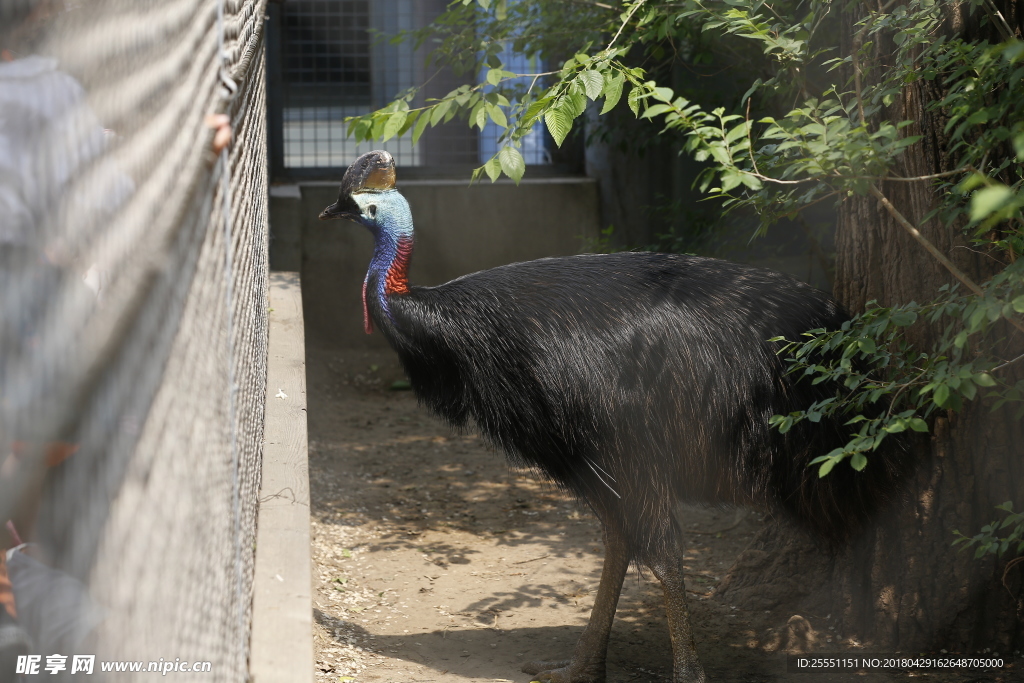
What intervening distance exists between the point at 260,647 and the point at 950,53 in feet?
6.05

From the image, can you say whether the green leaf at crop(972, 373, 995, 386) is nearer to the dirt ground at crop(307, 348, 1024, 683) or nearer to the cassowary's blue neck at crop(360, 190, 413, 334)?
the dirt ground at crop(307, 348, 1024, 683)

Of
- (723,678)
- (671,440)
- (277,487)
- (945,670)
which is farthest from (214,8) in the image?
(945,670)

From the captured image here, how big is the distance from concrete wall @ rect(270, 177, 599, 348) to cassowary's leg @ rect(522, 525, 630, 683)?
3.79 meters

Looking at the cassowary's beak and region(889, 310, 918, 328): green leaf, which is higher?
the cassowary's beak

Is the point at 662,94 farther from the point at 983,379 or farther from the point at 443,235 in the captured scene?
the point at 443,235

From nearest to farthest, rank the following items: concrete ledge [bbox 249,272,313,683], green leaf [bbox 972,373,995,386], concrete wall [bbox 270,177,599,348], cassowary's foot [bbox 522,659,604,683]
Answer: concrete ledge [bbox 249,272,313,683] < green leaf [bbox 972,373,995,386] < cassowary's foot [bbox 522,659,604,683] < concrete wall [bbox 270,177,599,348]

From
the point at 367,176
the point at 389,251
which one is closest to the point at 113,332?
the point at 389,251

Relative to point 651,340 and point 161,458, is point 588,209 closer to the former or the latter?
point 651,340

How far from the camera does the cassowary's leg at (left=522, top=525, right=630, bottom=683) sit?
3051 millimetres

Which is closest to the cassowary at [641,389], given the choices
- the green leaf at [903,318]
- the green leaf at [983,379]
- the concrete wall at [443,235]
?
the green leaf at [903,318]

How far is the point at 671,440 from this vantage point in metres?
2.85

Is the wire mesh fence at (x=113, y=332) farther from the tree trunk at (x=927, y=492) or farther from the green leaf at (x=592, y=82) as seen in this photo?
the tree trunk at (x=927, y=492)

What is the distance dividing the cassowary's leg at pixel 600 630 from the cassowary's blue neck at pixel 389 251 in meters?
1.00

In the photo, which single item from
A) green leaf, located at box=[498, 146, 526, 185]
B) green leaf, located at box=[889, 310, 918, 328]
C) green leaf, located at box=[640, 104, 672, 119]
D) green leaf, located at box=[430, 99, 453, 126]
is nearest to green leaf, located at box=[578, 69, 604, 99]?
green leaf, located at box=[640, 104, 672, 119]
